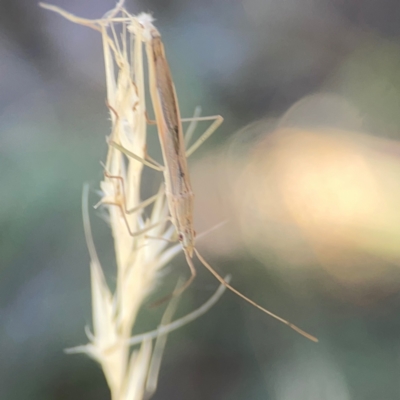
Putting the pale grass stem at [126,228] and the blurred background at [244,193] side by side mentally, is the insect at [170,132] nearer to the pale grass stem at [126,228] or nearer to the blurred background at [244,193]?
the pale grass stem at [126,228]

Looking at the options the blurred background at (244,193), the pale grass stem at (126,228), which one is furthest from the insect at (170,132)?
the blurred background at (244,193)

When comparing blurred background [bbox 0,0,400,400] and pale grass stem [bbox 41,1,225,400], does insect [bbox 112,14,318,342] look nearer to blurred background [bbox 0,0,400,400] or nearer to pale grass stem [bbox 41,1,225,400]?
pale grass stem [bbox 41,1,225,400]

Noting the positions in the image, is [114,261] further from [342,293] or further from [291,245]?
[342,293]

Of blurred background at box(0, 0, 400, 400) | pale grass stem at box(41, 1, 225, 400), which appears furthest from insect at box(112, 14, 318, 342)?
blurred background at box(0, 0, 400, 400)

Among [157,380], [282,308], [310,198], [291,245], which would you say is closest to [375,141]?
[310,198]

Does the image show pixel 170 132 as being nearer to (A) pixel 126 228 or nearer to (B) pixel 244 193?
(A) pixel 126 228

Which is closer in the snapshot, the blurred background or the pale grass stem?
the pale grass stem

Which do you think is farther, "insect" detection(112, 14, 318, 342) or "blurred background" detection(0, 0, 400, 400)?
"blurred background" detection(0, 0, 400, 400)
